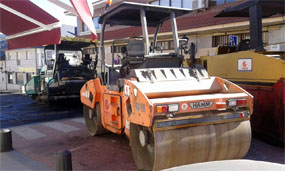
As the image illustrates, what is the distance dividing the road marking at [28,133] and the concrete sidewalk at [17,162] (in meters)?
1.19

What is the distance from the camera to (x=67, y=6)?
15.2ft

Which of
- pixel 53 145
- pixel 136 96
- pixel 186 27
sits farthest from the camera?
pixel 186 27

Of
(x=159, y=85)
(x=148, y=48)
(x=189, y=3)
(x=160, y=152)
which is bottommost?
(x=160, y=152)

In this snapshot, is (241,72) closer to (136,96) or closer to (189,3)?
(136,96)

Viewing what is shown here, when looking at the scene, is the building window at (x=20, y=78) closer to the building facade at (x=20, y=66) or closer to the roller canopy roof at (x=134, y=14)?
the building facade at (x=20, y=66)

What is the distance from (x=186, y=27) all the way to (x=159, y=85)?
10.6 m

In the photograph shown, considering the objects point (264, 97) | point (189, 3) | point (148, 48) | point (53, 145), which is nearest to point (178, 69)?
point (148, 48)

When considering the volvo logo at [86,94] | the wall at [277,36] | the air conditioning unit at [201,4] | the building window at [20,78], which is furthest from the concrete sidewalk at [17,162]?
the building window at [20,78]

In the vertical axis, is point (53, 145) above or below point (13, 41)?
below

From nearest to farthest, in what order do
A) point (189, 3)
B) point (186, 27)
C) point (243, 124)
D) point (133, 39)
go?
1. point (243, 124)
2. point (133, 39)
3. point (186, 27)
4. point (189, 3)

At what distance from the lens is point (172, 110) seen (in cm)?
344

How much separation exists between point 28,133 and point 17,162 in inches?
88.6

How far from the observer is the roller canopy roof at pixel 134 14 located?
4.59 m

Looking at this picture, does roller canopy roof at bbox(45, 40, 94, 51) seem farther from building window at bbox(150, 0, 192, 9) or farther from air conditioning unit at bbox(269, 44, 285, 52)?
air conditioning unit at bbox(269, 44, 285, 52)
